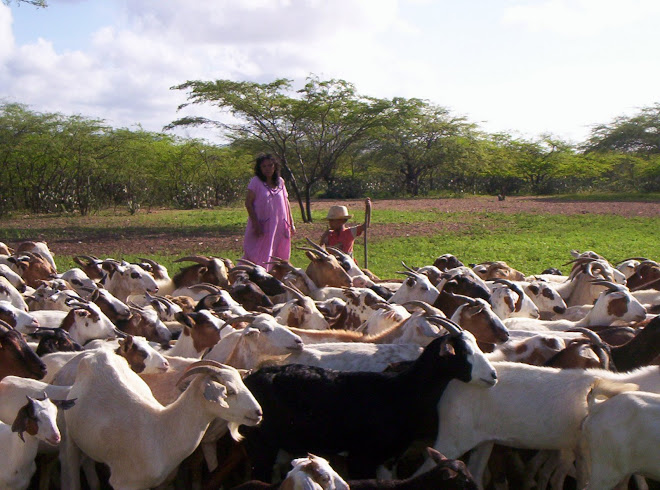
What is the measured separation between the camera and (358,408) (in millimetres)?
4090

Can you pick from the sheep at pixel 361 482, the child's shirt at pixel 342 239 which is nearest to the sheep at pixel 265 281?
the child's shirt at pixel 342 239

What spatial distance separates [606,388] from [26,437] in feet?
10.2

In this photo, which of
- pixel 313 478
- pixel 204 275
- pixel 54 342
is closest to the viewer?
pixel 313 478

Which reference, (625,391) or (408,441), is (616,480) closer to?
(625,391)

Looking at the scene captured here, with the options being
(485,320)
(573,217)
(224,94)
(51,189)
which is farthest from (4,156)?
(485,320)

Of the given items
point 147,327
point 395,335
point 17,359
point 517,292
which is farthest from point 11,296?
point 517,292

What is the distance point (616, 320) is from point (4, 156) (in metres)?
21.6

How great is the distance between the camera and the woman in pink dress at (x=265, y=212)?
8922 mm

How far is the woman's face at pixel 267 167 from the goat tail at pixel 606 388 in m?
5.61

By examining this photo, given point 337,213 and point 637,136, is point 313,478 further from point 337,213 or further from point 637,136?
point 637,136

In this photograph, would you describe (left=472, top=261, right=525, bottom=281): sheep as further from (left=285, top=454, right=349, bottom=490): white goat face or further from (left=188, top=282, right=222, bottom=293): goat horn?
(left=285, top=454, right=349, bottom=490): white goat face

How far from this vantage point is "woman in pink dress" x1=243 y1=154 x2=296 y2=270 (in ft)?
29.3

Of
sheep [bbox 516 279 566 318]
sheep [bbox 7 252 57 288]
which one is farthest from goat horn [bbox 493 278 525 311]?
sheep [bbox 7 252 57 288]

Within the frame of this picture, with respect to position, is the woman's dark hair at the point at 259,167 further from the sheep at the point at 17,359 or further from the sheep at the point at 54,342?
the sheep at the point at 17,359
